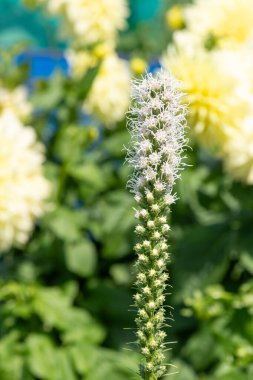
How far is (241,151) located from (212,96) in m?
0.19

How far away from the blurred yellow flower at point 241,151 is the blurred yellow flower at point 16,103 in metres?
0.84

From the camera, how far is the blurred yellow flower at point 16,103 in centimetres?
265

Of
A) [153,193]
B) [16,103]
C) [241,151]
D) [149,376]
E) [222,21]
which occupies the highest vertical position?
[222,21]

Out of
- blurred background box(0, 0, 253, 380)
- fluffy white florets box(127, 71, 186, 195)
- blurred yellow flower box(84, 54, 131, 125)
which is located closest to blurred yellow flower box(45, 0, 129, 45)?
blurred background box(0, 0, 253, 380)

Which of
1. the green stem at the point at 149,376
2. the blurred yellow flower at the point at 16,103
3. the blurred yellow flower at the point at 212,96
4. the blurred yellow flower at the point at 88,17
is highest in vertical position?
the blurred yellow flower at the point at 88,17

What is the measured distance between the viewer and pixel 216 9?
268cm

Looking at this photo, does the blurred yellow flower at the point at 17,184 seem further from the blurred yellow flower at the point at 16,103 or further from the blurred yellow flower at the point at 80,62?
the blurred yellow flower at the point at 80,62

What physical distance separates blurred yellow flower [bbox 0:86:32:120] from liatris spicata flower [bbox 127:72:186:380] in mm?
2043

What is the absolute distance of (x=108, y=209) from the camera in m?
2.56

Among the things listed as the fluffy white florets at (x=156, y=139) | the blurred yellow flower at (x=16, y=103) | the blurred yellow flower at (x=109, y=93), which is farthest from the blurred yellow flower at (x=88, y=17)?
the fluffy white florets at (x=156, y=139)

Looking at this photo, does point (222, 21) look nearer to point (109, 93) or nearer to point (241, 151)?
point (109, 93)

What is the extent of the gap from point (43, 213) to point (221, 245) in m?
0.57

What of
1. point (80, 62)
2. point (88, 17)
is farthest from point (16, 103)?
point (88, 17)

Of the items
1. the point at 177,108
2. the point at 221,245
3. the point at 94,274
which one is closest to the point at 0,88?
the point at 94,274
